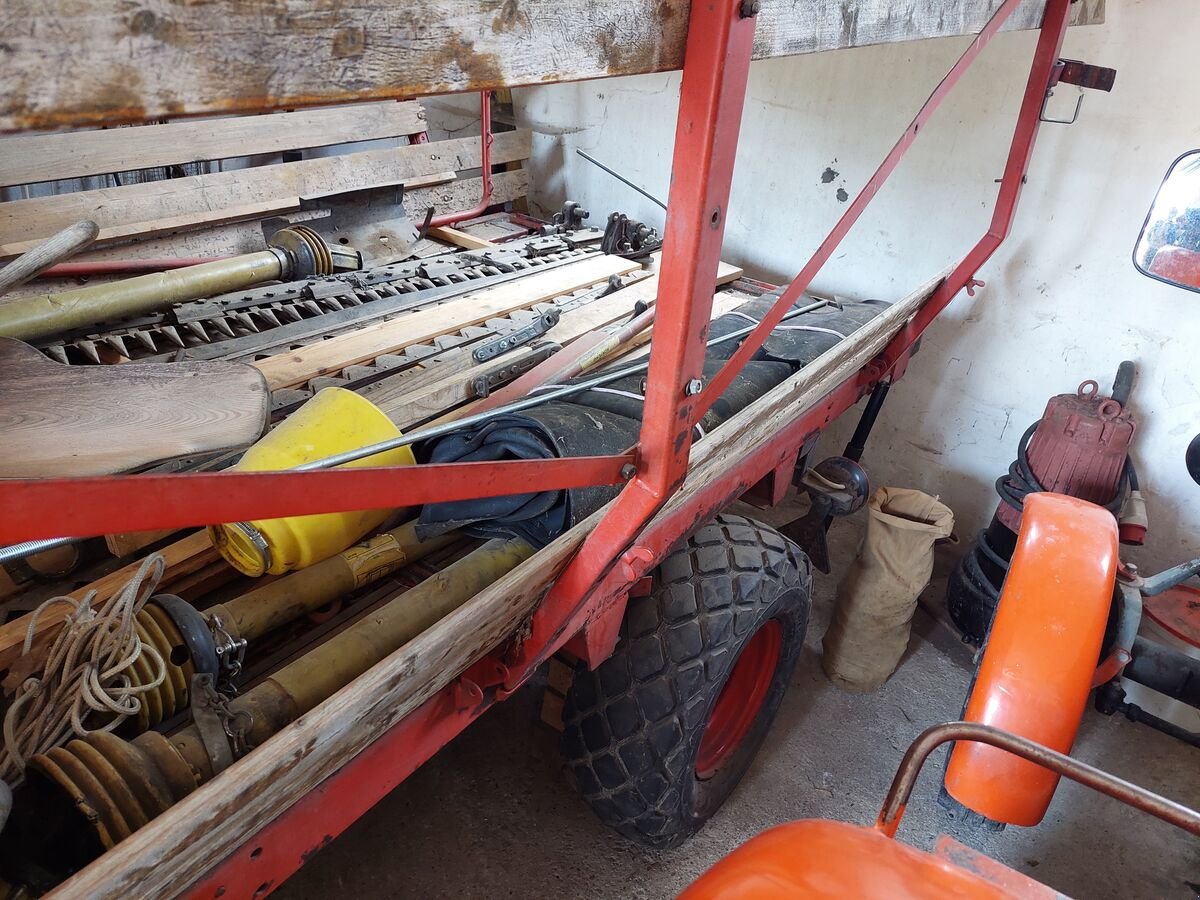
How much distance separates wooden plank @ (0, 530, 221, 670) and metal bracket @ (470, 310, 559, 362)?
102cm

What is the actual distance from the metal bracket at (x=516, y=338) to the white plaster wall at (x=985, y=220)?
1700 mm

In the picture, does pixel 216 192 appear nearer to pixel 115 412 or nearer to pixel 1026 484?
pixel 115 412

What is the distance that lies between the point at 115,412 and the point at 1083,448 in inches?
114

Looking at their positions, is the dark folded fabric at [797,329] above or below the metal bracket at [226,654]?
above

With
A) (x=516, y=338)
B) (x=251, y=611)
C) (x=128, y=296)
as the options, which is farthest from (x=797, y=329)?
(x=128, y=296)

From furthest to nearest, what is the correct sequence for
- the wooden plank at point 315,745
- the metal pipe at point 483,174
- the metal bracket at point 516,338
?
the metal pipe at point 483,174
the metal bracket at point 516,338
the wooden plank at point 315,745

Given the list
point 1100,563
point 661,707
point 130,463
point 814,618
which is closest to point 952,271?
point 1100,563

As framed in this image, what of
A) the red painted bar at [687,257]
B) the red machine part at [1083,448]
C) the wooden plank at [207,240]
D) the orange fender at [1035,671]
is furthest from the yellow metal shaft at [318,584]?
the red machine part at [1083,448]

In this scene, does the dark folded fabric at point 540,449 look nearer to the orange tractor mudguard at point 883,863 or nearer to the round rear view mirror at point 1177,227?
the orange tractor mudguard at point 883,863

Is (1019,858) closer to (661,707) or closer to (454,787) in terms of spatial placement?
(661,707)

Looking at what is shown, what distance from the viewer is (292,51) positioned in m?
0.64

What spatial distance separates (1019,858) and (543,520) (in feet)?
6.65

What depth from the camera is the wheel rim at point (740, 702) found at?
8.35ft

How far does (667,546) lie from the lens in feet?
6.11
